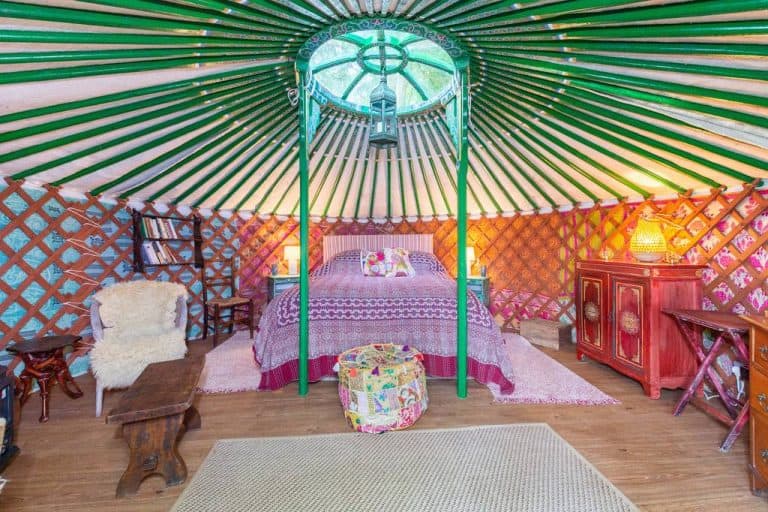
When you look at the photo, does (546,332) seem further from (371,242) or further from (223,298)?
(223,298)

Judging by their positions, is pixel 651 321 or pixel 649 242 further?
pixel 649 242

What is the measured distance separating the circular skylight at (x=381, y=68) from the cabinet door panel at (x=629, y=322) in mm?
2183

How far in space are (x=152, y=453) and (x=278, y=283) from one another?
3.12 metres

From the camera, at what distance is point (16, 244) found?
2885mm

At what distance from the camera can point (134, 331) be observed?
287 cm

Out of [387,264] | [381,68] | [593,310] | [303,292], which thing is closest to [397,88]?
[381,68]

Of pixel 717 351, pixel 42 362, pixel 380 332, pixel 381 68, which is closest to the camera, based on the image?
pixel 717 351

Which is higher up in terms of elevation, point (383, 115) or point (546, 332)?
point (383, 115)

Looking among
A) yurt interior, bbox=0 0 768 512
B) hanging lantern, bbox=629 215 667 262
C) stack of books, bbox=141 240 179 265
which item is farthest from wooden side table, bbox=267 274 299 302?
hanging lantern, bbox=629 215 667 262

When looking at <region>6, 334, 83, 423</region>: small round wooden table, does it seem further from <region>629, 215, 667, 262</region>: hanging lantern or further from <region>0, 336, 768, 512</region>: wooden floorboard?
<region>629, 215, 667, 262</region>: hanging lantern

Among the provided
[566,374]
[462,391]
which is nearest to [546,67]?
[462,391]

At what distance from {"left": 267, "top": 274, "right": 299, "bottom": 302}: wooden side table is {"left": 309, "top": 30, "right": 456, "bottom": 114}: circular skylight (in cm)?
252

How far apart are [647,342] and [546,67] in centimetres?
212

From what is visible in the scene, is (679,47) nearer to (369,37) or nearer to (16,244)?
(369,37)
